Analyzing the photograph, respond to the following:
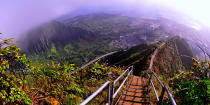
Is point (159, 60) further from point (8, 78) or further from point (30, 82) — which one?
point (8, 78)

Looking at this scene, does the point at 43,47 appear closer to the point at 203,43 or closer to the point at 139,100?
the point at 139,100

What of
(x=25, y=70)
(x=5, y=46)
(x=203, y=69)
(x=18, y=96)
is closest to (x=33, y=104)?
(x=25, y=70)

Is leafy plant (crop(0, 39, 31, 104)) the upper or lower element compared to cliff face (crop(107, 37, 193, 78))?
upper

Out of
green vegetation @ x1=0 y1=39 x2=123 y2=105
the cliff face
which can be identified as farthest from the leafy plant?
the cliff face

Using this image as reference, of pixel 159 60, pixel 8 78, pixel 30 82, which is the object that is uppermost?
pixel 8 78

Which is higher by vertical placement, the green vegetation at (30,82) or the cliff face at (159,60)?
the green vegetation at (30,82)

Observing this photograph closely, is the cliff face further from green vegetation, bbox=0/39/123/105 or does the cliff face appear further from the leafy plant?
the leafy plant

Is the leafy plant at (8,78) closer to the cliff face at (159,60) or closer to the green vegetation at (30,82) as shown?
the green vegetation at (30,82)

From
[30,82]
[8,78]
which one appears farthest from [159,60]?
[8,78]

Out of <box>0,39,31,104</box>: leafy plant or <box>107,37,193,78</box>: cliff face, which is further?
<box>107,37,193,78</box>: cliff face

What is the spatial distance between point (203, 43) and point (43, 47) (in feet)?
22.8

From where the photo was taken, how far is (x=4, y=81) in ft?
7.96

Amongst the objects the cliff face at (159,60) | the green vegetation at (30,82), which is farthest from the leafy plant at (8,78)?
the cliff face at (159,60)

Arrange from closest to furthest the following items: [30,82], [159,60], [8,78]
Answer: [8,78] < [30,82] < [159,60]
